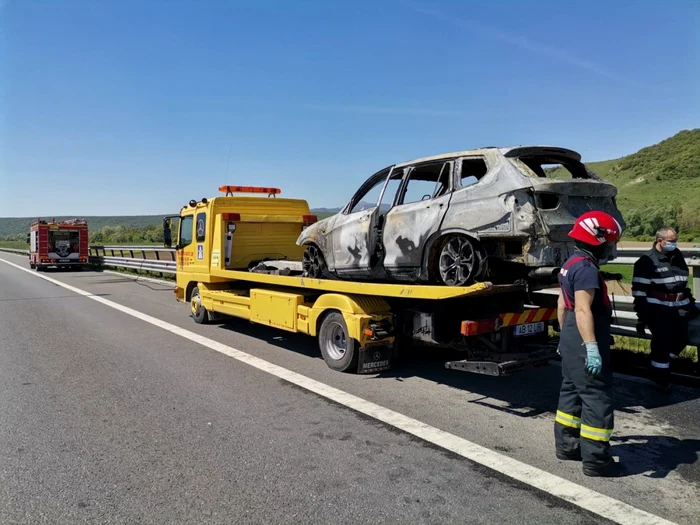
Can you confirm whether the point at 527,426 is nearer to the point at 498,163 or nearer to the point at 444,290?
the point at 444,290

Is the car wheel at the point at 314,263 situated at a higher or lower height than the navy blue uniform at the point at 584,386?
higher

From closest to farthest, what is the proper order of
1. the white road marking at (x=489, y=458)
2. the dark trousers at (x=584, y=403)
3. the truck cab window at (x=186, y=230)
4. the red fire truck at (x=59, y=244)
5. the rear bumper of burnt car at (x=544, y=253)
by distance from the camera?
1. the white road marking at (x=489, y=458)
2. the dark trousers at (x=584, y=403)
3. the rear bumper of burnt car at (x=544, y=253)
4. the truck cab window at (x=186, y=230)
5. the red fire truck at (x=59, y=244)

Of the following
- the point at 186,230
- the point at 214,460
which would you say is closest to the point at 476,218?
the point at 214,460

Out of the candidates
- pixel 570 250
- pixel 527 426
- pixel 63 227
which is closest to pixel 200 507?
pixel 527 426

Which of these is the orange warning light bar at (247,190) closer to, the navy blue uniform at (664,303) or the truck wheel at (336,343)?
the truck wheel at (336,343)

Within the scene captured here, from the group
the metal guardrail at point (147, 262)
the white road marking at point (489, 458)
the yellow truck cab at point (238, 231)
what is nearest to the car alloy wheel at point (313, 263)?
the white road marking at point (489, 458)

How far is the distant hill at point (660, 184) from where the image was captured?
40.8 m

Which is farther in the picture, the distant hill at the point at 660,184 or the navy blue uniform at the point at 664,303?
the distant hill at the point at 660,184

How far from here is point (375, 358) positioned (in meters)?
6.36

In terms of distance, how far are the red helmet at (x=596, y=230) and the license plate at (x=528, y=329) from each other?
5.96 ft

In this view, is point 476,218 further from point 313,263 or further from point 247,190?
point 247,190

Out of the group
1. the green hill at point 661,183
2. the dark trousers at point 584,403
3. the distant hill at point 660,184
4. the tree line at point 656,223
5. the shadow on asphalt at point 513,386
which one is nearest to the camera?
the dark trousers at point 584,403

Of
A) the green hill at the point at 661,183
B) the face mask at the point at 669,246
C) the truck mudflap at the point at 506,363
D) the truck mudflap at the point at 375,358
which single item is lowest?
the truck mudflap at the point at 375,358

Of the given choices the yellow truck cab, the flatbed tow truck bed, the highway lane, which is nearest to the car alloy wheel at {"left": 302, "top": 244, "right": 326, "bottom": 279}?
the flatbed tow truck bed
